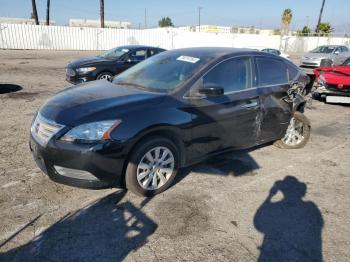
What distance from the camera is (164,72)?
4.26 meters

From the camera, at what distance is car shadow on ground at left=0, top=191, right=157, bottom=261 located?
2664 mm

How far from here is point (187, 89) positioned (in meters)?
3.77

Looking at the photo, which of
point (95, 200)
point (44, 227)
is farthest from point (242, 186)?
point (44, 227)

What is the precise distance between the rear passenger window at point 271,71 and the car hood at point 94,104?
→ 1.77m

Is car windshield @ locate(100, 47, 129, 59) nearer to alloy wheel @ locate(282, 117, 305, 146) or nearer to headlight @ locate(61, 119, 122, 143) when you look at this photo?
alloy wheel @ locate(282, 117, 305, 146)

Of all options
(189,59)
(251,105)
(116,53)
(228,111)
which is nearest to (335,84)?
(251,105)

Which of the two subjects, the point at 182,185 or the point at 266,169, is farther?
the point at 266,169

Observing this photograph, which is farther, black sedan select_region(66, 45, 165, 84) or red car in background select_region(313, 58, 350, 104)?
black sedan select_region(66, 45, 165, 84)

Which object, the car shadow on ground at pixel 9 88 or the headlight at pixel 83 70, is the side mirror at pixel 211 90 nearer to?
the headlight at pixel 83 70

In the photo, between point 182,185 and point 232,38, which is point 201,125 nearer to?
point 182,185

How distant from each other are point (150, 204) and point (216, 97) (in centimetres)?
157

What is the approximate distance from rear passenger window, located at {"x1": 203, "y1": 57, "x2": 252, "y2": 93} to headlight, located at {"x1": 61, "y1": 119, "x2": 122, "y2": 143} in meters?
1.44

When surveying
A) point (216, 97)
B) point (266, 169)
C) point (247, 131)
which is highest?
point (216, 97)

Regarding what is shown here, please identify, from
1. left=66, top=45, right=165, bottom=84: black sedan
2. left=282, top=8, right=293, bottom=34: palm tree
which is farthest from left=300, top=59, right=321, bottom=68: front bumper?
left=282, top=8, right=293, bottom=34: palm tree
